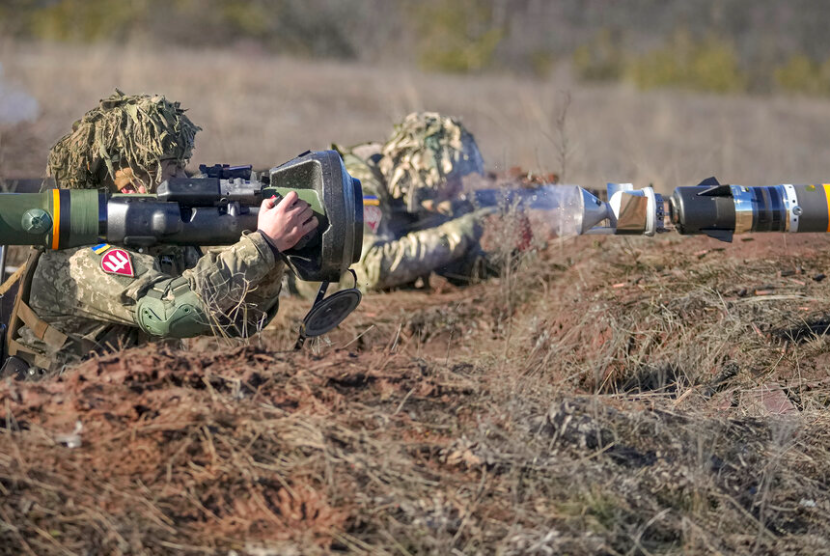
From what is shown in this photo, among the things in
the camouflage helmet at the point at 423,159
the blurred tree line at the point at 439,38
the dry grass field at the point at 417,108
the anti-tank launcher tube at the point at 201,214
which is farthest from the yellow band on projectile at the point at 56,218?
the blurred tree line at the point at 439,38

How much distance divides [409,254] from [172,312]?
2.91 metres

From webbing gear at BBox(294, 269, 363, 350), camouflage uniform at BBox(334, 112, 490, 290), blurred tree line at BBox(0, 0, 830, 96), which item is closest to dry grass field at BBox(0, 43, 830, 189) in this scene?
blurred tree line at BBox(0, 0, 830, 96)

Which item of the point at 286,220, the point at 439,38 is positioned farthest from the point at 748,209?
the point at 439,38

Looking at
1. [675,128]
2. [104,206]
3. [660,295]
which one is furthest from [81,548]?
[675,128]

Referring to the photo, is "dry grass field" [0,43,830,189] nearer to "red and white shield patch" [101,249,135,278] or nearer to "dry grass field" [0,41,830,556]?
"dry grass field" [0,41,830,556]

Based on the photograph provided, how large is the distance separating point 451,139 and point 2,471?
464 cm

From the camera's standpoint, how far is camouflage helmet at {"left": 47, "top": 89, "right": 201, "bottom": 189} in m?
4.29

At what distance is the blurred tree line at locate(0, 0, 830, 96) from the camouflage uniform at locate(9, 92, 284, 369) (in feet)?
59.7

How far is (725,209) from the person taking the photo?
4832 mm

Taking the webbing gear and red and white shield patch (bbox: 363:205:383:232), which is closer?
the webbing gear

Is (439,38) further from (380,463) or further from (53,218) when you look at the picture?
(380,463)

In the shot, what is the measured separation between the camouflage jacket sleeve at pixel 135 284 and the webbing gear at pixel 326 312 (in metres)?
0.19

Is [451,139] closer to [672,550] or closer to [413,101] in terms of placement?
[672,550]

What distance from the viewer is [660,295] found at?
5551mm
